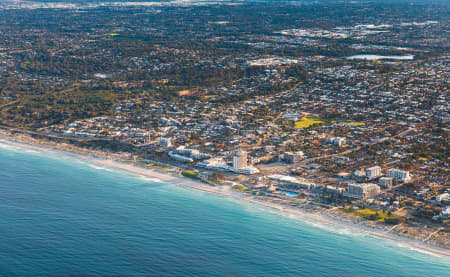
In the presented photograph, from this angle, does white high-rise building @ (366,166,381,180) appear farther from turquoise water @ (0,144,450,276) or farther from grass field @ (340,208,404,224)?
turquoise water @ (0,144,450,276)

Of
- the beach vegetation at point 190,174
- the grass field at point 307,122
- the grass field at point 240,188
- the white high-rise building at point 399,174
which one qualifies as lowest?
the beach vegetation at point 190,174

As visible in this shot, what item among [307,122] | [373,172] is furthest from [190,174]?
[307,122]

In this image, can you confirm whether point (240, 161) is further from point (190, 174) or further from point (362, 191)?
point (362, 191)

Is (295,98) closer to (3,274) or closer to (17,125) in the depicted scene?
(17,125)

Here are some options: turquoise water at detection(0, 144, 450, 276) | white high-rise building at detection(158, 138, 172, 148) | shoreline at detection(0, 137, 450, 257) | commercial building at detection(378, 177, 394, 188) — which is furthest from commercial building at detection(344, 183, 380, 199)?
white high-rise building at detection(158, 138, 172, 148)

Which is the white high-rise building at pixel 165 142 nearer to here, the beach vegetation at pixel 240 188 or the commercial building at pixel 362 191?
the beach vegetation at pixel 240 188

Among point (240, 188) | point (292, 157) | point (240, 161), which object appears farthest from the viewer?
point (292, 157)

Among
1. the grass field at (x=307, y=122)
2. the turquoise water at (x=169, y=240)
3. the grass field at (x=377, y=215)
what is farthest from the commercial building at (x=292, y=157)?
the grass field at (x=307, y=122)
